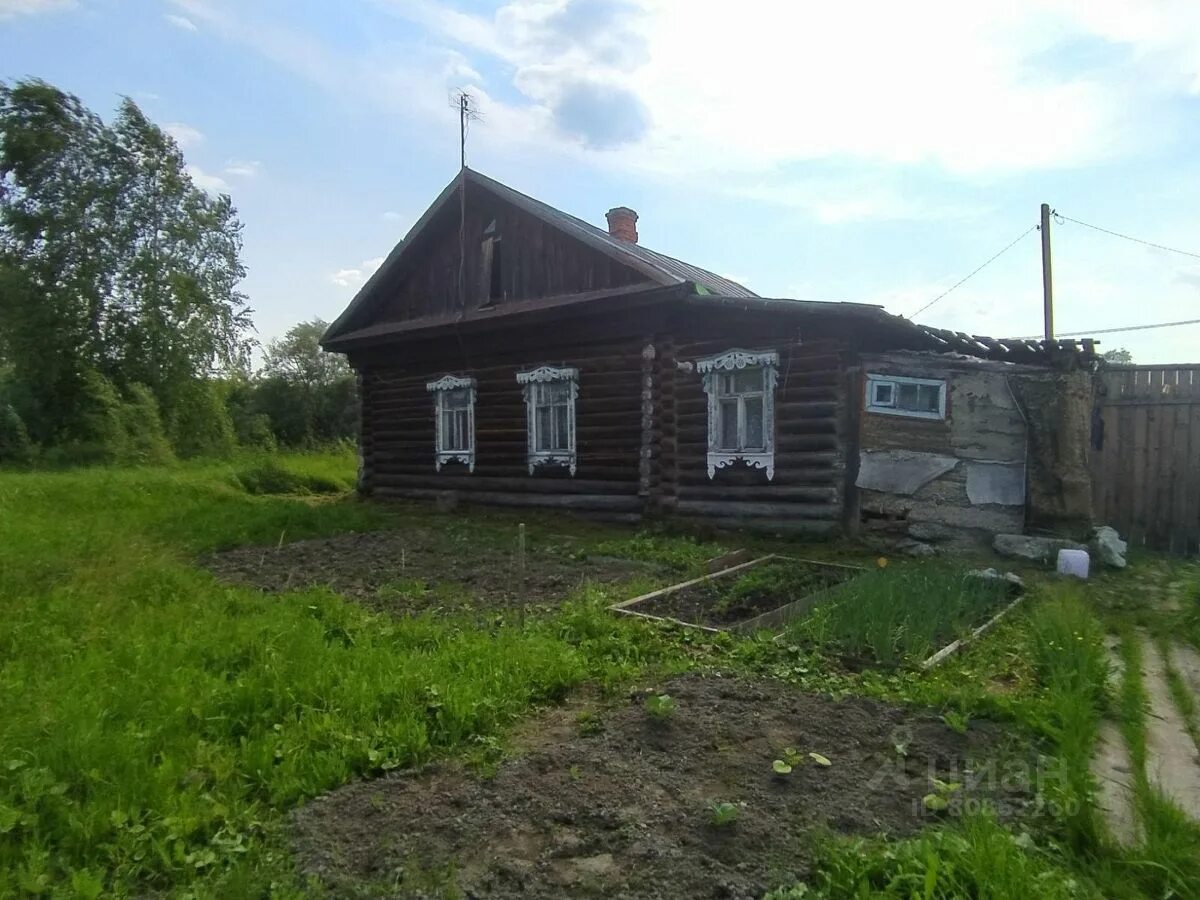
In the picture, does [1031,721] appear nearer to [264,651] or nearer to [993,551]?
[264,651]

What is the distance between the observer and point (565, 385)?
1211cm

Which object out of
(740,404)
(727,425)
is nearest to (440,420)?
(727,425)

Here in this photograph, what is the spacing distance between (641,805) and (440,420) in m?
11.8

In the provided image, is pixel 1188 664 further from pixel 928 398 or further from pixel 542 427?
pixel 542 427

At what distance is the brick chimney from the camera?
15.9 m

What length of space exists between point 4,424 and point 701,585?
972 inches

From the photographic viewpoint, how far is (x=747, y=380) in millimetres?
10070

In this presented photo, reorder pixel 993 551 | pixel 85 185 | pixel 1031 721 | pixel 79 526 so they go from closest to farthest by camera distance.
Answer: pixel 1031 721, pixel 993 551, pixel 79 526, pixel 85 185

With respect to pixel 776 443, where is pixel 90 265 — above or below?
above

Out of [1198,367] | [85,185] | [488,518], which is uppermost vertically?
[85,185]

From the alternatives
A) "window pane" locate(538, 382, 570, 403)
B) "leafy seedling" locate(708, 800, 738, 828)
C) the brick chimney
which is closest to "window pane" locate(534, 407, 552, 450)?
"window pane" locate(538, 382, 570, 403)

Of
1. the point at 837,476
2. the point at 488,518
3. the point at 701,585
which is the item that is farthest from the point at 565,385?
the point at 701,585

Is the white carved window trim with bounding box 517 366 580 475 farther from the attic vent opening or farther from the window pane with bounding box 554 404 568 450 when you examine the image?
the attic vent opening

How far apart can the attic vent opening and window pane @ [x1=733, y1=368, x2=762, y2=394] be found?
4800 millimetres
